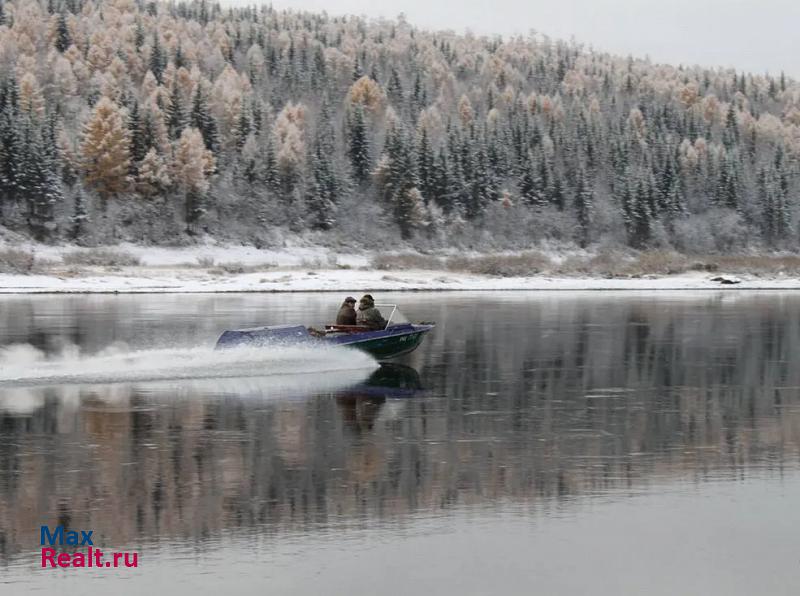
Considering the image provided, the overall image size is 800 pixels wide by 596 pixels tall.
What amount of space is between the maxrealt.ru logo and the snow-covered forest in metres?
96.3

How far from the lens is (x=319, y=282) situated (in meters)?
76.4

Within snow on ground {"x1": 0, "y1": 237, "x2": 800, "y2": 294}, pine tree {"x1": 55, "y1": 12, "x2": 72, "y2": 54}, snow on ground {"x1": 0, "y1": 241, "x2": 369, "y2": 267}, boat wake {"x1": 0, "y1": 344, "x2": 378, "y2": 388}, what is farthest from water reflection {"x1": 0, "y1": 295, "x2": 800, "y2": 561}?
pine tree {"x1": 55, "y1": 12, "x2": 72, "y2": 54}

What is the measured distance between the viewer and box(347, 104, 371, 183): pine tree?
143m

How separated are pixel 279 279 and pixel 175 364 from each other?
49.6 metres

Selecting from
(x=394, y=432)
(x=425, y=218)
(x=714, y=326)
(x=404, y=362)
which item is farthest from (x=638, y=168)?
(x=394, y=432)

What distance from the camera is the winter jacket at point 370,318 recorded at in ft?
97.2

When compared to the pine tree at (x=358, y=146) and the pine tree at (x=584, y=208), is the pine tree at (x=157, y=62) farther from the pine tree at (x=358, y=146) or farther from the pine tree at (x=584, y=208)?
the pine tree at (x=584, y=208)

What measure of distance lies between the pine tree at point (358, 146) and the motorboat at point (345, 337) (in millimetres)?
113451

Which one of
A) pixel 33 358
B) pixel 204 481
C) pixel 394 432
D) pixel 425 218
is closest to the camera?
pixel 204 481

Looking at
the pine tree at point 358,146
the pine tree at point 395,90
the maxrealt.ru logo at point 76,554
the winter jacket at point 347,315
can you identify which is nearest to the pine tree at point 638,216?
the pine tree at point 358,146

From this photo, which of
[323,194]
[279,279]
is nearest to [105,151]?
[323,194]

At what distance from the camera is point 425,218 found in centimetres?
13150

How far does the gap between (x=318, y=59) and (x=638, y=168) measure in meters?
51.6

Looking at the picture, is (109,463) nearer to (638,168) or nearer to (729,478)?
(729,478)
